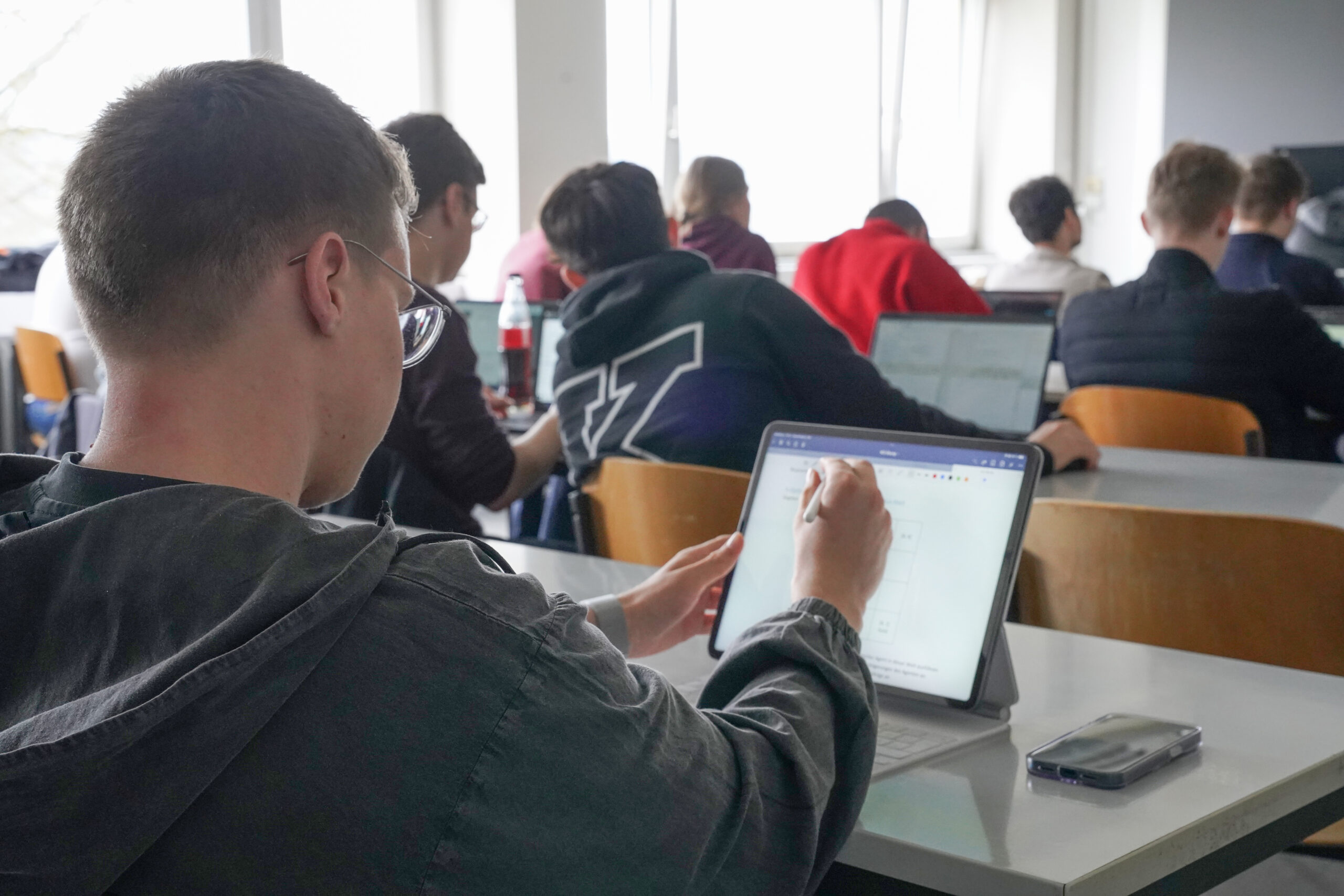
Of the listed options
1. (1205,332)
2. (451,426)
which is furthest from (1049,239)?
(451,426)

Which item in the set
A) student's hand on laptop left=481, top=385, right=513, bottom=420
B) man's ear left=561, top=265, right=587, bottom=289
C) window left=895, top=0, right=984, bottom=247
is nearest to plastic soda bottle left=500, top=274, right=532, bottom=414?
student's hand on laptop left=481, top=385, right=513, bottom=420

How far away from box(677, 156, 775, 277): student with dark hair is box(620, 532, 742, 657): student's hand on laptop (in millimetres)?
3179

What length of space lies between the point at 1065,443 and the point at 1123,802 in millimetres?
1621

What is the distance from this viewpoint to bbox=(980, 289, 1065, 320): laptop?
413 cm

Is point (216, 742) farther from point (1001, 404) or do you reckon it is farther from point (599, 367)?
point (1001, 404)

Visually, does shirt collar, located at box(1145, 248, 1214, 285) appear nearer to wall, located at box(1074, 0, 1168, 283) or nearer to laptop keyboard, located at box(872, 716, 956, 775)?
laptop keyboard, located at box(872, 716, 956, 775)

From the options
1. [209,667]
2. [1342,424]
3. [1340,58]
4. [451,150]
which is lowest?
[1342,424]

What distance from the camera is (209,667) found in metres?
0.60

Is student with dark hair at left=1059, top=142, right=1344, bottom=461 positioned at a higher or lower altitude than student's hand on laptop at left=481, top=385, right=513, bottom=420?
higher

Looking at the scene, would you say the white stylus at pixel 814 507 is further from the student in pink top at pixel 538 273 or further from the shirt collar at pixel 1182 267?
the student in pink top at pixel 538 273

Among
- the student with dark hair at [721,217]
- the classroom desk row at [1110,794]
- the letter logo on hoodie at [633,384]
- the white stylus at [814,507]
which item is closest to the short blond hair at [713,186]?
the student with dark hair at [721,217]

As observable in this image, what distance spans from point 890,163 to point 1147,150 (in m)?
1.66

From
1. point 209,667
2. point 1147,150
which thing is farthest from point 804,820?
point 1147,150

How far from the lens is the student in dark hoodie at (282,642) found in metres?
0.62
